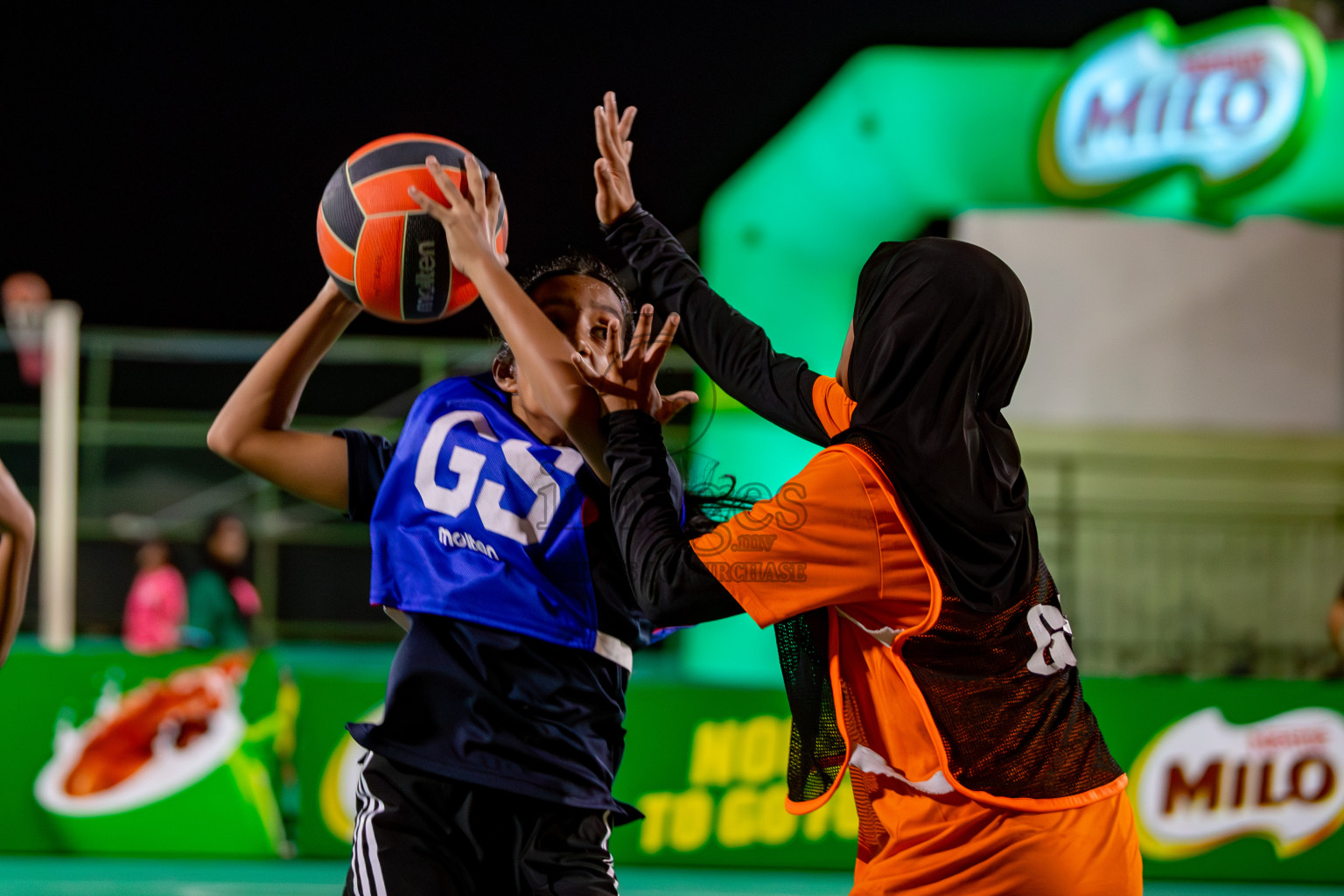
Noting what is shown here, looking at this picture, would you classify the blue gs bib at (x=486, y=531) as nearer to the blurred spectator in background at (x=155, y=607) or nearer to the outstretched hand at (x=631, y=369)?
the outstretched hand at (x=631, y=369)

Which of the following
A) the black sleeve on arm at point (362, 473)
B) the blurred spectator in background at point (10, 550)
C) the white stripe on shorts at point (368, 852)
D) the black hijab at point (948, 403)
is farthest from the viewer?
the blurred spectator in background at point (10, 550)

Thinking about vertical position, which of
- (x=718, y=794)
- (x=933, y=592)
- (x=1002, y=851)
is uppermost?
(x=933, y=592)

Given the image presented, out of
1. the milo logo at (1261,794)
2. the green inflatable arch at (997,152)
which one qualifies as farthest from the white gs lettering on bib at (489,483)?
the green inflatable arch at (997,152)

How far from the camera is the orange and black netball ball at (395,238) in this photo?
262cm

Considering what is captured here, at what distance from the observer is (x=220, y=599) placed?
388 inches

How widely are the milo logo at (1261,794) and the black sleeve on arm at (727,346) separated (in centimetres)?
439

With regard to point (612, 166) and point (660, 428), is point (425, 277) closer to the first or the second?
point (612, 166)

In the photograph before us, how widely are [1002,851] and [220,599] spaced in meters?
8.90

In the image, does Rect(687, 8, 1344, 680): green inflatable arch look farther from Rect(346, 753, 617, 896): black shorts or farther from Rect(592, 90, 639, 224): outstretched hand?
Rect(346, 753, 617, 896): black shorts

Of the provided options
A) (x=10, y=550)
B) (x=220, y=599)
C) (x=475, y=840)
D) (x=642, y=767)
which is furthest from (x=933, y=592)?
(x=220, y=599)

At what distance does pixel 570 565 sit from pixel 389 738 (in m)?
0.49

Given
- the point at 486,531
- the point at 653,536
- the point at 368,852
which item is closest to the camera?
the point at 653,536

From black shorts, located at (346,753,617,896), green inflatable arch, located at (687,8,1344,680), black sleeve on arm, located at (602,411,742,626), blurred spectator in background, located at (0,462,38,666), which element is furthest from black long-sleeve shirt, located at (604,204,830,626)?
green inflatable arch, located at (687,8,1344,680)

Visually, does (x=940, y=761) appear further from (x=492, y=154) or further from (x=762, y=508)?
(x=492, y=154)
